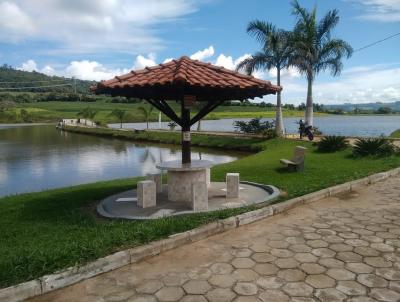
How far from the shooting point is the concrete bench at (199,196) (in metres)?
7.34

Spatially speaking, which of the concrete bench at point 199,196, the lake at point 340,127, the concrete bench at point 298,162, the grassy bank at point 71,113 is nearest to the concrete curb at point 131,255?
the concrete bench at point 199,196

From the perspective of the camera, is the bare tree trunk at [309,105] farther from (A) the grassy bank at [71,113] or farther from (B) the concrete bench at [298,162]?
(A) the grassy bank at [71,113]

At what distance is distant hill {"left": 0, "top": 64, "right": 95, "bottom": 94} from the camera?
476ft

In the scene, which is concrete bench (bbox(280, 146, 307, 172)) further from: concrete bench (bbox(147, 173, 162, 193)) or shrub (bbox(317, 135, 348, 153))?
shrub (bbox(317, 135, 348, 153))

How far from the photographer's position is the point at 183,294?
160 inches

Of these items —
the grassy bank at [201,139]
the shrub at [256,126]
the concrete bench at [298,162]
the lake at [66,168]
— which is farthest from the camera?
the shrub at [256,126]

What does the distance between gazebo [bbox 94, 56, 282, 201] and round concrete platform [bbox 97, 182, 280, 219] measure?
0.56 meters

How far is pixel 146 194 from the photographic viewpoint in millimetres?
7871

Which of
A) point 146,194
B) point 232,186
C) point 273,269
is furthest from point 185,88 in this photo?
point 273,269

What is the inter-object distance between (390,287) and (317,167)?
9526mm

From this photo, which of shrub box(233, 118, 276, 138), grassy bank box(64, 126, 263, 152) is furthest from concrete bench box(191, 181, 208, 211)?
shrub box(233, 118, 276, 138)

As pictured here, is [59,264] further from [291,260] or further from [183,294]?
[291,260]

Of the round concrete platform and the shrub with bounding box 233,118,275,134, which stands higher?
the shrub with bounding box 233,118,275,134

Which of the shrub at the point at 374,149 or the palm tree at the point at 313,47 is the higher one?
the palm tree at the point at 313,47
